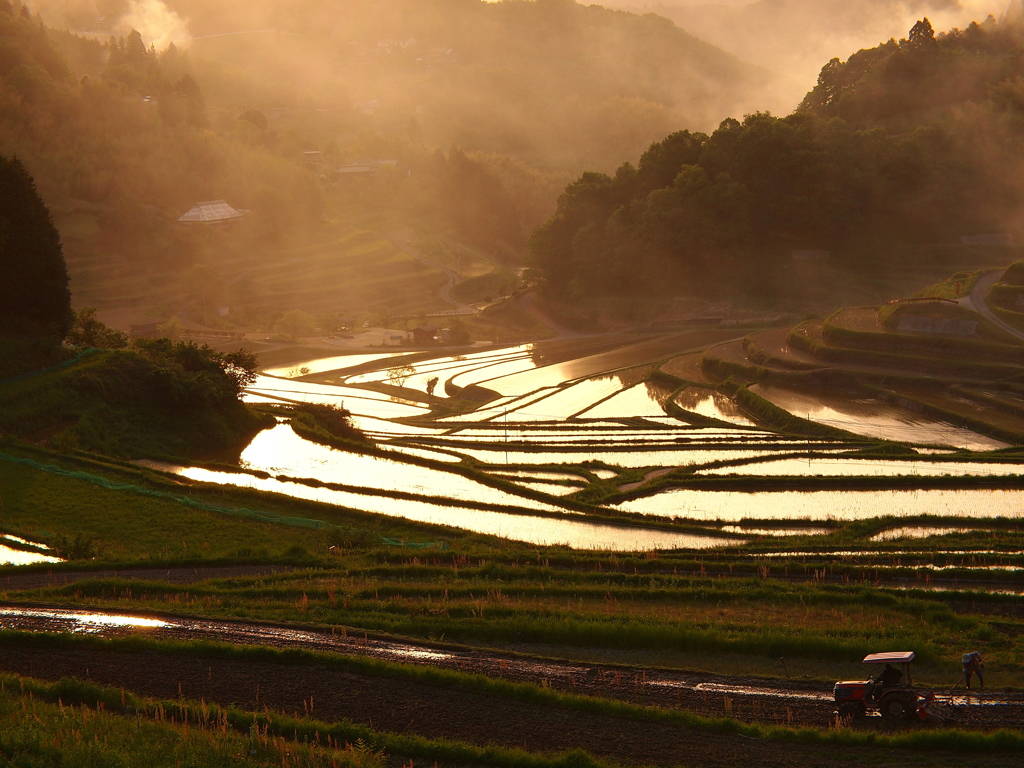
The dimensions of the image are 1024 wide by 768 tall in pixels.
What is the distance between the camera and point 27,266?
34562mm

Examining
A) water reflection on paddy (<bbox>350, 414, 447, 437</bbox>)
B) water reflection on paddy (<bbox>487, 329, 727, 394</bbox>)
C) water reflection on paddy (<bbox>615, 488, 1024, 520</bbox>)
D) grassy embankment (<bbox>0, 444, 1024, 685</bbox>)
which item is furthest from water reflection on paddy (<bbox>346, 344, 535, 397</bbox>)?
grassy embankment (<bbox>0, 444, 1024, 685</bbox>)

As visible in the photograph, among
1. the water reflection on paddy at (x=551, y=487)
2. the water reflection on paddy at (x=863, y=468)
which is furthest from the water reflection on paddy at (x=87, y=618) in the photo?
the water reflection on paddy at (x=863, y=468)

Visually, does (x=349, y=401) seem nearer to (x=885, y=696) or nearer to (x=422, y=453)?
(x=422, y=453)

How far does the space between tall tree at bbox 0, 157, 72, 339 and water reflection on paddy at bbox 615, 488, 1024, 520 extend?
24531 millimetres

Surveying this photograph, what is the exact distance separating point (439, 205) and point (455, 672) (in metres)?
125

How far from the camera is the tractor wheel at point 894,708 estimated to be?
12.5 meters

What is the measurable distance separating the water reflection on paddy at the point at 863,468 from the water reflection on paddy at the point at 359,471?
27.2ft

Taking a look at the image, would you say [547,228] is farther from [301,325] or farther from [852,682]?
[852,682]

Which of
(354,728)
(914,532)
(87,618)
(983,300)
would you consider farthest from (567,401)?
(354,728)

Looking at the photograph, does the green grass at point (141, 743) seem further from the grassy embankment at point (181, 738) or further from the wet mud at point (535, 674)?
the wet mud at point (535, 674)

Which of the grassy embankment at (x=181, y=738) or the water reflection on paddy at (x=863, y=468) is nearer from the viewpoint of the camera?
the grassy embankment at (x=181, y=738)

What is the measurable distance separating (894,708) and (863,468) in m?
19.5

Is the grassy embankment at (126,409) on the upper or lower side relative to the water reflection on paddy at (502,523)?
upper

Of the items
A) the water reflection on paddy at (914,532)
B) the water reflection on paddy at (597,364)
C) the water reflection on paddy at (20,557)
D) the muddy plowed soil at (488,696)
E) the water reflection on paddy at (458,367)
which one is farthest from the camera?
the water reflection on paddy at (458,367)
